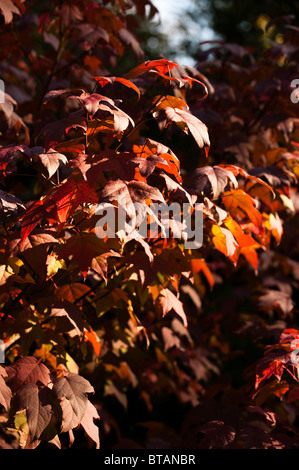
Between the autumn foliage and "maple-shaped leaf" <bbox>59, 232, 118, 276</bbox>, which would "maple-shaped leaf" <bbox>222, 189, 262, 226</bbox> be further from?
→ "maple-shaped leaf" <bbox>59, 232, 118, 276</bbox>

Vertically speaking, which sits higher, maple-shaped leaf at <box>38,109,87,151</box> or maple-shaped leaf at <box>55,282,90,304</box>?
maple-shaped leaf at <box>38,109,87,151</box>

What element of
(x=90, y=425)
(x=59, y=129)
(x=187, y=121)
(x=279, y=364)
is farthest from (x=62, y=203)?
(x=279, y=364)

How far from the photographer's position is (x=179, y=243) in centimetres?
218

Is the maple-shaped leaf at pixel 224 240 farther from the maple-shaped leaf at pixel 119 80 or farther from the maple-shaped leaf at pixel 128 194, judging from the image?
the maple-shaped leaf at pixel 119 80

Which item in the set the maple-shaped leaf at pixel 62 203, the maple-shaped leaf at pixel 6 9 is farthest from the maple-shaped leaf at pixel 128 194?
the maple-shaped leaf at pixel 6 9

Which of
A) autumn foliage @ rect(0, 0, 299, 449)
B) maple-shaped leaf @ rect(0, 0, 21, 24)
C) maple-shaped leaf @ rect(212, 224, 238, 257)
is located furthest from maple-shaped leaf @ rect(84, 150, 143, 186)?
maple-shaped leaf @ rect(0, 0, 21, 24)

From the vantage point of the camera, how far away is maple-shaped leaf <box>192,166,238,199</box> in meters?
2.02

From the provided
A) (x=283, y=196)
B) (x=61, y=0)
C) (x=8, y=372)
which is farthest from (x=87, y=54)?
(x=8, y=372)

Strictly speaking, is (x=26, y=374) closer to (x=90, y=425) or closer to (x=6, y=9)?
(x=90, y=425)

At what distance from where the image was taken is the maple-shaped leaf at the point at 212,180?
6.61 feet

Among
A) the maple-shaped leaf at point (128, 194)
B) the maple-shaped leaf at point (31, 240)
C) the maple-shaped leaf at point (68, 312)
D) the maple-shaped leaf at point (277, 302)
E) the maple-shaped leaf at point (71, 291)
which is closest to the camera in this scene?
the maple-shaped leaf at point (128, 194)

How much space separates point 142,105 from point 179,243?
0.98 m

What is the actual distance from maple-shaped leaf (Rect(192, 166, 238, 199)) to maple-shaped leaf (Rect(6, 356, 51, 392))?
0.92 meters
